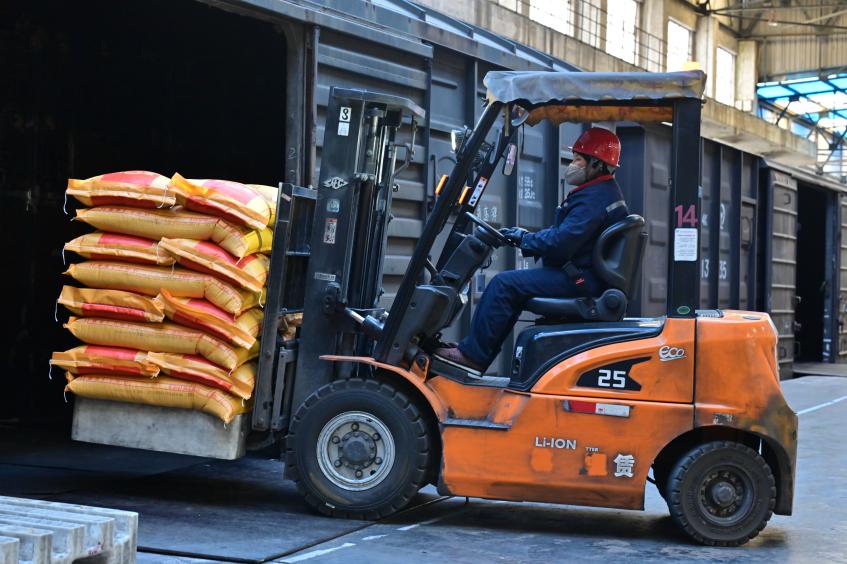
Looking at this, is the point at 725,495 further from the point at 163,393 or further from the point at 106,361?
the point at 106,361

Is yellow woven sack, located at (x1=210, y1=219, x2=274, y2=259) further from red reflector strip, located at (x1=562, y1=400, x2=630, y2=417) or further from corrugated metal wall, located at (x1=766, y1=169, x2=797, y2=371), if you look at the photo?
corrugated metal wall, located at (x1=766, y1=169, x2=797, y2=371)

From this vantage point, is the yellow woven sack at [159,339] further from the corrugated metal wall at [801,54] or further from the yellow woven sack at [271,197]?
the corrugated metal wall at [801,54]

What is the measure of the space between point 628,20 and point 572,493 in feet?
80.0

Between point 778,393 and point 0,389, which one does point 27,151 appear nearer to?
point 0,389

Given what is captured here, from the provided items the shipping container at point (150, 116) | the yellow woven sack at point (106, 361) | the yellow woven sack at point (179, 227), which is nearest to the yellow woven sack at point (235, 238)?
the yellow woven sack at point (179, 227)

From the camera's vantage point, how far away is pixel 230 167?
8.82 metres

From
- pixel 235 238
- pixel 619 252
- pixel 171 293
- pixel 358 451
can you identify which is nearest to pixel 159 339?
Answer: pixel 171 293

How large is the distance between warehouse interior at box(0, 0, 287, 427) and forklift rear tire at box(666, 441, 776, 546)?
4343 millimetres

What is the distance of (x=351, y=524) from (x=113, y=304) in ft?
5.30

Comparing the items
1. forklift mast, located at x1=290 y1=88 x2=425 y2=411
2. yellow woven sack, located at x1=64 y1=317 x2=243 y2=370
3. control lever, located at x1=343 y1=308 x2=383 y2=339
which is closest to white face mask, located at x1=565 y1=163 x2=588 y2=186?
forklift mast, located at x1=290 y1=88 x2=425 y2=411

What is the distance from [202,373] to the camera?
5668mm

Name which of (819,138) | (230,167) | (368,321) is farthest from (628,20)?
(368,321)

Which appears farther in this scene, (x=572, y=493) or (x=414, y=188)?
(x=414, y=188)

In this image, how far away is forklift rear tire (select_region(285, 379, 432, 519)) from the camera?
5520 mm
